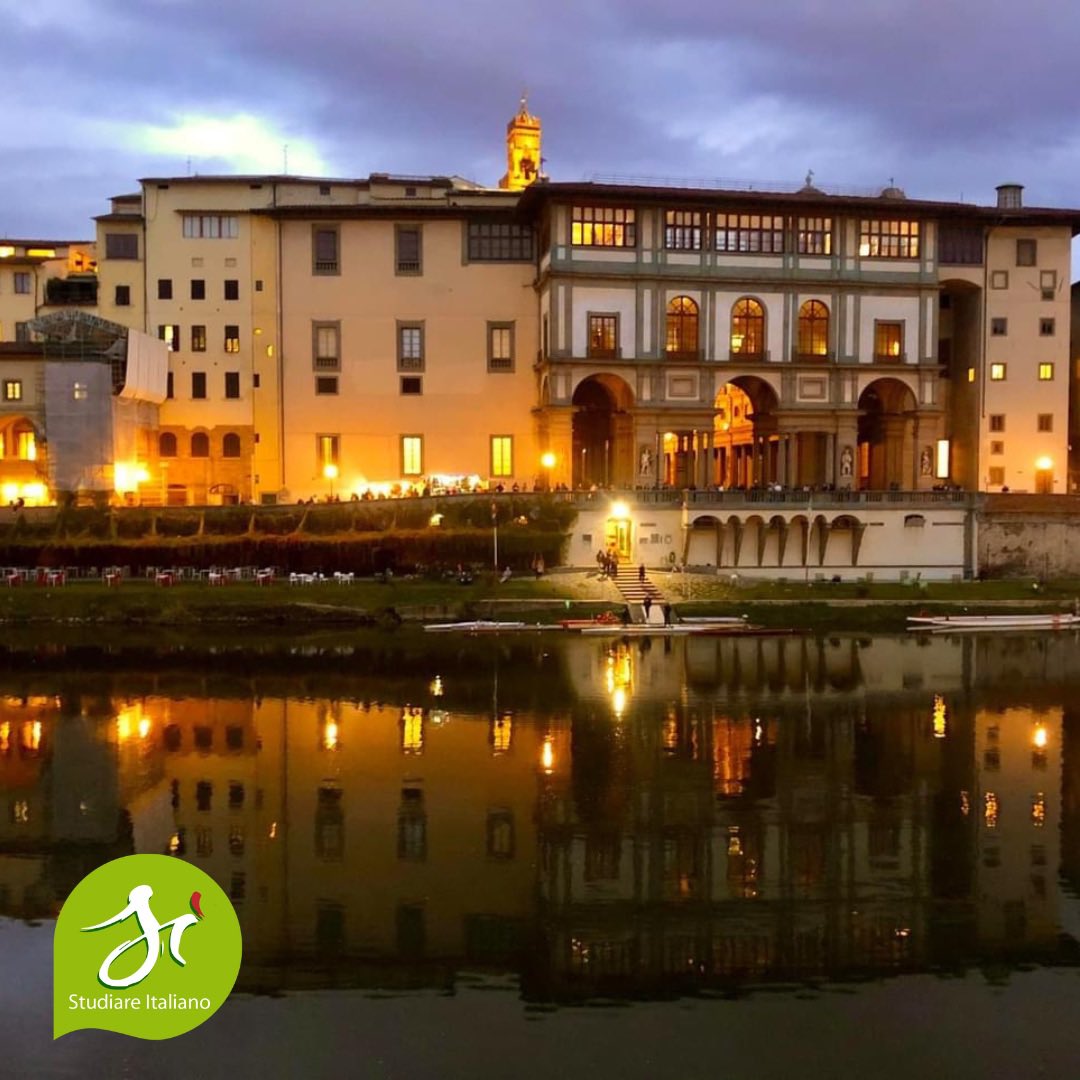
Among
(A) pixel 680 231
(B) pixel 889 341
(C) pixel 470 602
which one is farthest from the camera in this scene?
(B) pixel 889 341

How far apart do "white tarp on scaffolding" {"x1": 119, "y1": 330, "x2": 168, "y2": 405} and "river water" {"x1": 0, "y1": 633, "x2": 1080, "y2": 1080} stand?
26.1 metres

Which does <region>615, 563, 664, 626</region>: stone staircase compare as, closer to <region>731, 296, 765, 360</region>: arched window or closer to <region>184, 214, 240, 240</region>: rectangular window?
<region>731, 296, 765, 360</region>: arched window

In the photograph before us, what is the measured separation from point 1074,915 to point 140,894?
16195 millimetres

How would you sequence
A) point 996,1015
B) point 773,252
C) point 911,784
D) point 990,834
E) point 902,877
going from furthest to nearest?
1. point 773,252
2. point 911,784
3. point 990,834
4. point 902,877
5. point 996,1015

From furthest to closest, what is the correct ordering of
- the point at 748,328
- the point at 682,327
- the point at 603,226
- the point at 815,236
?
the point at 748,328 → the point at 815,236 → the point at 682,327 → the point at 603,226

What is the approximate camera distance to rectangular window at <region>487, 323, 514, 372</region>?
225 feet

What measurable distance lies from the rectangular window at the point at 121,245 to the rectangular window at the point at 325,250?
11.0 meters

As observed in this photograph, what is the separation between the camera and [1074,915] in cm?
2016

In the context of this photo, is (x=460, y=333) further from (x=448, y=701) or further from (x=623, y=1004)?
(x=623, y=1004)

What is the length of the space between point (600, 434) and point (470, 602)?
71.9 ft

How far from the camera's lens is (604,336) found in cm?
6450

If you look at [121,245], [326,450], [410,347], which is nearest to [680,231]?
[410,347]

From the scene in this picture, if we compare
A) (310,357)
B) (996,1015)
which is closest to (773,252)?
(310,357)

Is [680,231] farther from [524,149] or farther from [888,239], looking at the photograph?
[524,149]
